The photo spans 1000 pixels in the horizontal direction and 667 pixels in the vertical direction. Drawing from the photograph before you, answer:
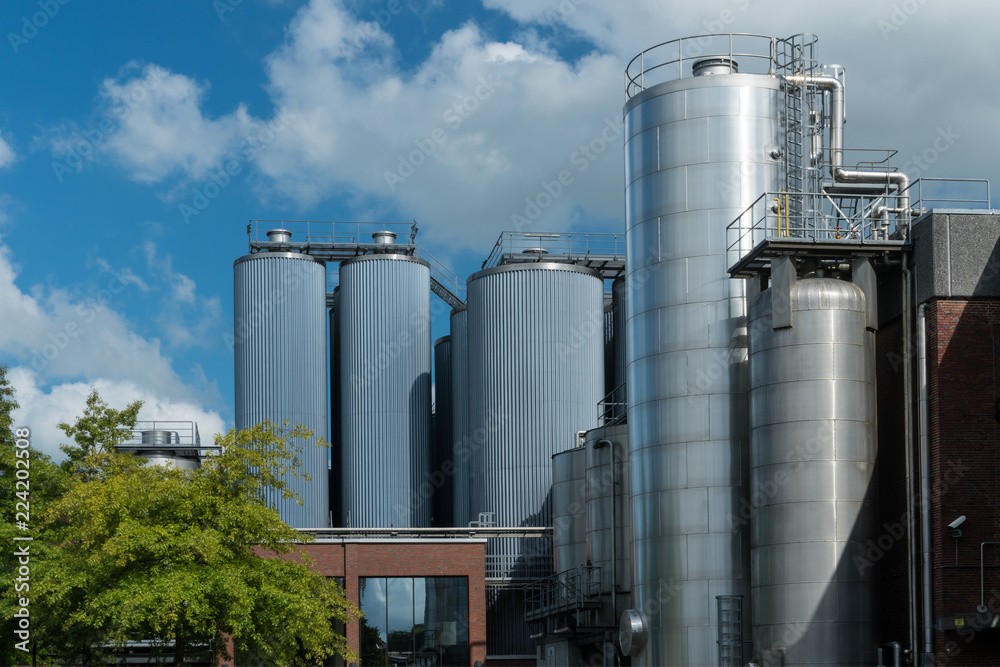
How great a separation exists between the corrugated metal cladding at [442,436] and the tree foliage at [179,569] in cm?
2719

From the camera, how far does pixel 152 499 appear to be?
3148 cm

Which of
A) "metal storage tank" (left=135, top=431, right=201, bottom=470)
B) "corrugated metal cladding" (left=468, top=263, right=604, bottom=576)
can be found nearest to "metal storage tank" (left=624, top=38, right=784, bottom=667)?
"corrugated metal cladding" (left=468, top=263, right=604, bottom=576)

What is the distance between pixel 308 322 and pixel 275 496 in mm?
8646

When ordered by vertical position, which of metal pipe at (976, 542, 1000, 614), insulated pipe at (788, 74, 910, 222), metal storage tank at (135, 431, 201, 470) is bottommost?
metal pipe at (976, 542, 1000, 614)

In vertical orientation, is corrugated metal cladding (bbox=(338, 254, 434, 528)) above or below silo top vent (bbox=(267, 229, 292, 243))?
below

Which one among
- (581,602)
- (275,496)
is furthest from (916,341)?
(275,496)

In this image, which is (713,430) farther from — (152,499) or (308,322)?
(308,322)

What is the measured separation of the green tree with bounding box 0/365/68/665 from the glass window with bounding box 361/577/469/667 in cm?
1425

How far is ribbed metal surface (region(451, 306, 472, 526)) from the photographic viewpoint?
58.4 m

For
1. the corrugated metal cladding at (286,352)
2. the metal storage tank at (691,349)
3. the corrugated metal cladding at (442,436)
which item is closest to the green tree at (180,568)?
the metal storage tank at (691,349)

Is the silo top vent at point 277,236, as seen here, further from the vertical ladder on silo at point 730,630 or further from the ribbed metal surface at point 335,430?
the vertical ladder on silo at point 730,630

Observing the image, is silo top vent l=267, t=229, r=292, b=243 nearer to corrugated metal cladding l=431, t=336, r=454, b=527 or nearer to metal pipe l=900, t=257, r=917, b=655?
corrugated metal cladding l=431, t=336, r=454, b=527

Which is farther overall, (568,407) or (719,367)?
(568,407)

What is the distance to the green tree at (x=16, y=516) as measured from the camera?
3297 cm
